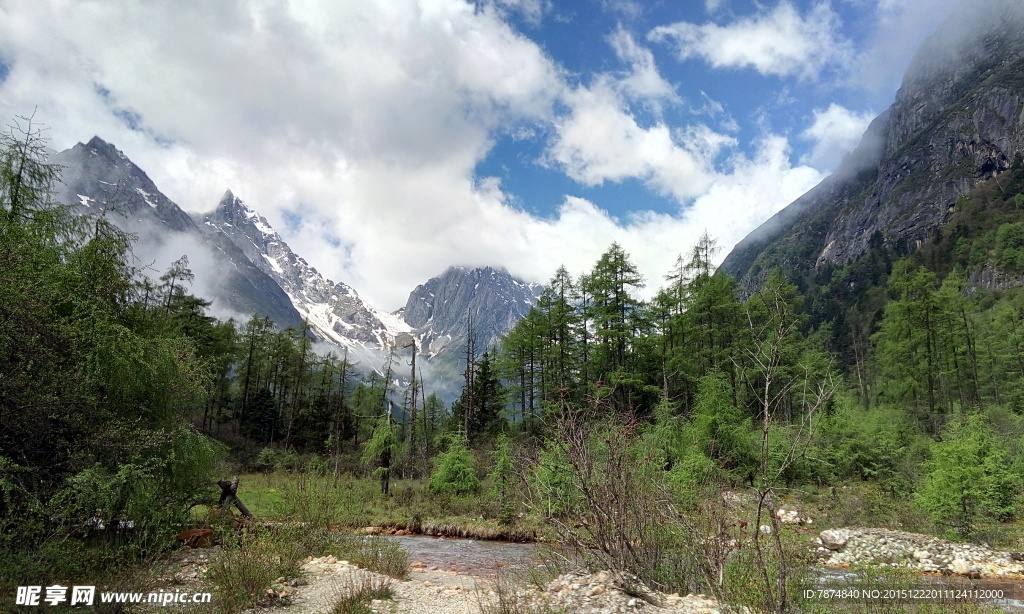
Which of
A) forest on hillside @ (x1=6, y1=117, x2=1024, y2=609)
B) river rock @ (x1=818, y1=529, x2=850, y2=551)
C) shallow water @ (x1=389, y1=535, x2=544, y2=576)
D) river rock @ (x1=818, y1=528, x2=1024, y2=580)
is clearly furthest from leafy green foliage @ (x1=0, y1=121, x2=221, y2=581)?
river rock @ (x1=818, y1=529, x2=850, y2=551)

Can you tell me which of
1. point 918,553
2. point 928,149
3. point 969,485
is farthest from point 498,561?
point 928,149

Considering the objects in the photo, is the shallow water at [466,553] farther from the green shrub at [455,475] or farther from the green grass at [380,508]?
the green shrub at [455,475]

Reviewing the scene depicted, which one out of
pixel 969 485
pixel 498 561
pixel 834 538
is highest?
pixel 969 485

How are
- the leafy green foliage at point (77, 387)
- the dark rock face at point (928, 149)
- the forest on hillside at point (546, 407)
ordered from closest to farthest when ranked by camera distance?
the leafy green foliage at point (77, 387) < the forest on hillside at point (546, 407) < the dark rock face at point (928, 149)

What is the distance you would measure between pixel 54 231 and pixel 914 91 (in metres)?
204

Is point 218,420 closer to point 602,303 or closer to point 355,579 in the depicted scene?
point 602,303

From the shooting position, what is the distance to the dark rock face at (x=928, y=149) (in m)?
104

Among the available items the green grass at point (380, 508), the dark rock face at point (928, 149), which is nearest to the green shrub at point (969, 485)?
the green grass at point (380, 508)

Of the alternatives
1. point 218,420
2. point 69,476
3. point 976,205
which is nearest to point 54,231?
point 69,476

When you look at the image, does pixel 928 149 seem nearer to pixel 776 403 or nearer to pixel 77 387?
pixel 776 403

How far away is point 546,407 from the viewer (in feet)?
33.4

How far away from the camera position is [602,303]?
31969 millimetres

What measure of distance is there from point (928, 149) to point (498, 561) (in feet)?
508

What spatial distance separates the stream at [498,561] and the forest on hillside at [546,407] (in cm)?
194
